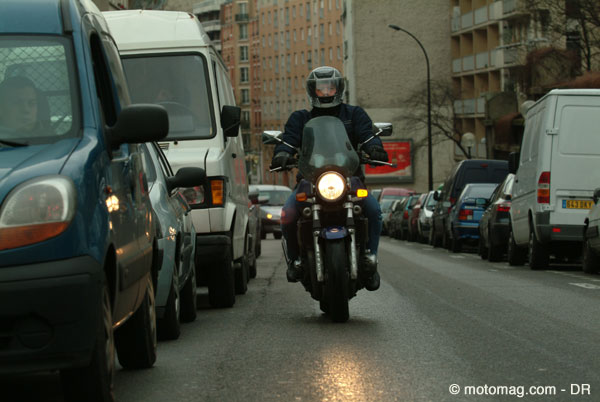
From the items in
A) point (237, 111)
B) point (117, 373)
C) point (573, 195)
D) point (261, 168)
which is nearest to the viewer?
point (117, 373)

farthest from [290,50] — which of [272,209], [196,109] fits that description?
[196,109]

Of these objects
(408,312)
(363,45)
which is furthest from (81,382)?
(363,45)

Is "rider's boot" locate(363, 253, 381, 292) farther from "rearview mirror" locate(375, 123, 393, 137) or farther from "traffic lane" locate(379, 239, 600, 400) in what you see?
→ "rearview mirror" locate(375, 123, 393, 137)

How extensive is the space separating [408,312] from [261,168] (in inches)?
6588

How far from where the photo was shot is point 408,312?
11617 millimetres

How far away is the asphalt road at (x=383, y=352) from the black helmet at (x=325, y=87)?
1829 millimetres

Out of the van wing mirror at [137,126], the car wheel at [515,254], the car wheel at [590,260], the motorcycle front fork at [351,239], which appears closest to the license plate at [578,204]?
the car wheel at [590,260]

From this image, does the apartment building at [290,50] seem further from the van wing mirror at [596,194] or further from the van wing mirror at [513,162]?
the van wing mirror at [596,194]

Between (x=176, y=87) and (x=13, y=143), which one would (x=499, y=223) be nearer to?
(x=176, y=87)

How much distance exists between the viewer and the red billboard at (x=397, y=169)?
324ft

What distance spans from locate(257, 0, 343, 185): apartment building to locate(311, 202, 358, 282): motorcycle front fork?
13501cm

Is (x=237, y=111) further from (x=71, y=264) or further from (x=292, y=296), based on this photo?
(x=71, y=264)

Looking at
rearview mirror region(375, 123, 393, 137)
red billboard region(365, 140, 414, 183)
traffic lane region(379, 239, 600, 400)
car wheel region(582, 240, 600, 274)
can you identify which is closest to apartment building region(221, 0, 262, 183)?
red billboard region(365, 140, 414, 183)

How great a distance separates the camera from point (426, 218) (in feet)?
124
